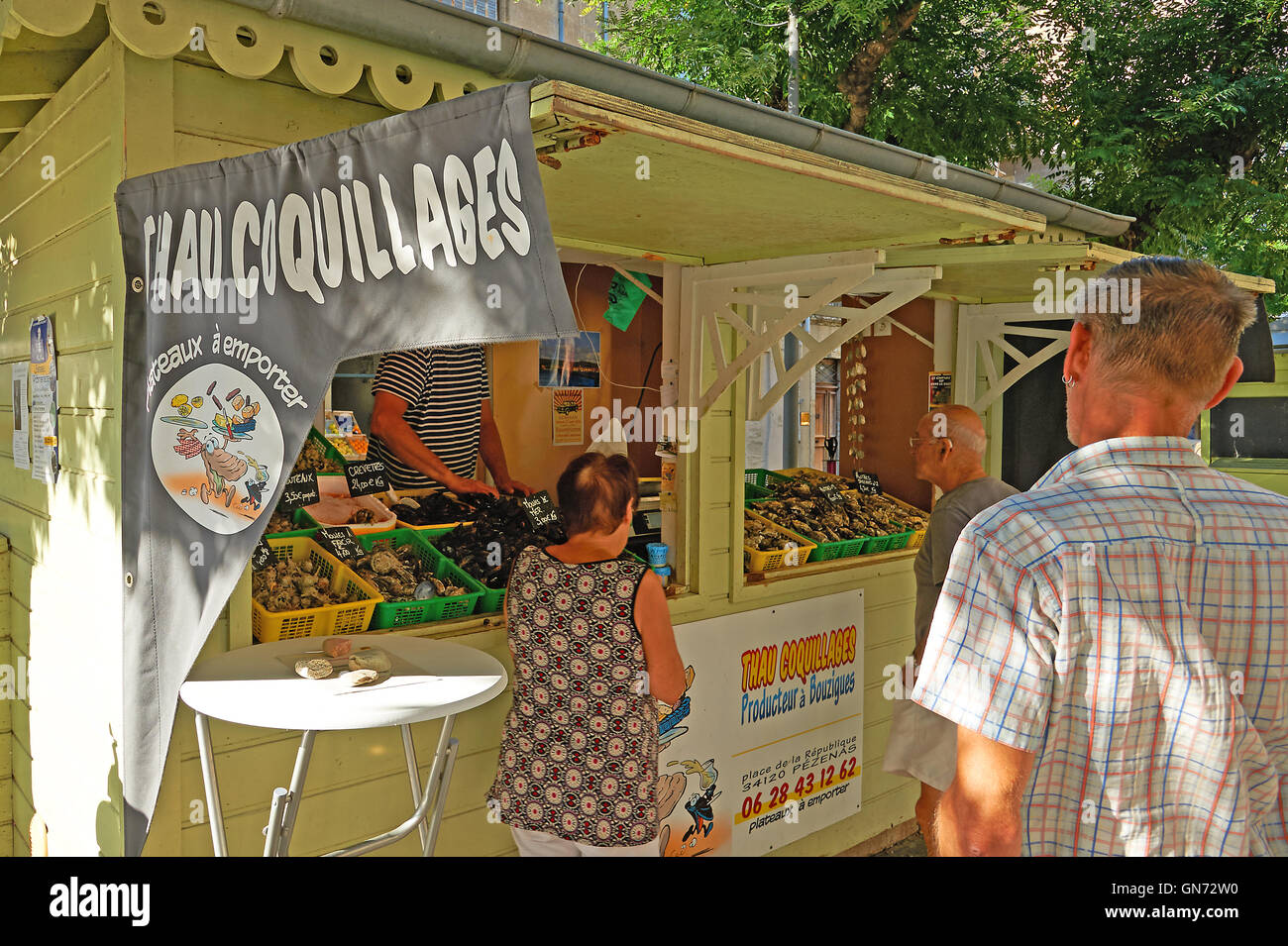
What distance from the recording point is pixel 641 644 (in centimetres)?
283

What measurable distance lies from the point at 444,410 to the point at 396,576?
3.81ft

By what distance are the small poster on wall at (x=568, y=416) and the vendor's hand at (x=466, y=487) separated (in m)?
1.51

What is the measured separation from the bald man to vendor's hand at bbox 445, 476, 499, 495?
1.93 metres

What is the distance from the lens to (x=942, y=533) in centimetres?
408

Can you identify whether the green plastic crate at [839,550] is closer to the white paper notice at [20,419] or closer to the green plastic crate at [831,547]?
the green plastic crate at [831,547]

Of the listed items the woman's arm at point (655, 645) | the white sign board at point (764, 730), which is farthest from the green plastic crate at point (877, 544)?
the woman's arm at point (655, 645)

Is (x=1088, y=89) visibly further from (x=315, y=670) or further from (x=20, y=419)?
(x=315, y=670)

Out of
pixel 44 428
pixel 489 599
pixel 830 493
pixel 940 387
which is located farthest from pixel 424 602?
pixel 940 387

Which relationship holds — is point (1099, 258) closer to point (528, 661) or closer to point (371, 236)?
point (528, 661)

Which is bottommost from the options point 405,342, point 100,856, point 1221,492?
point 100,856

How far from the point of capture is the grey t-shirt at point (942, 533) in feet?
13.3
